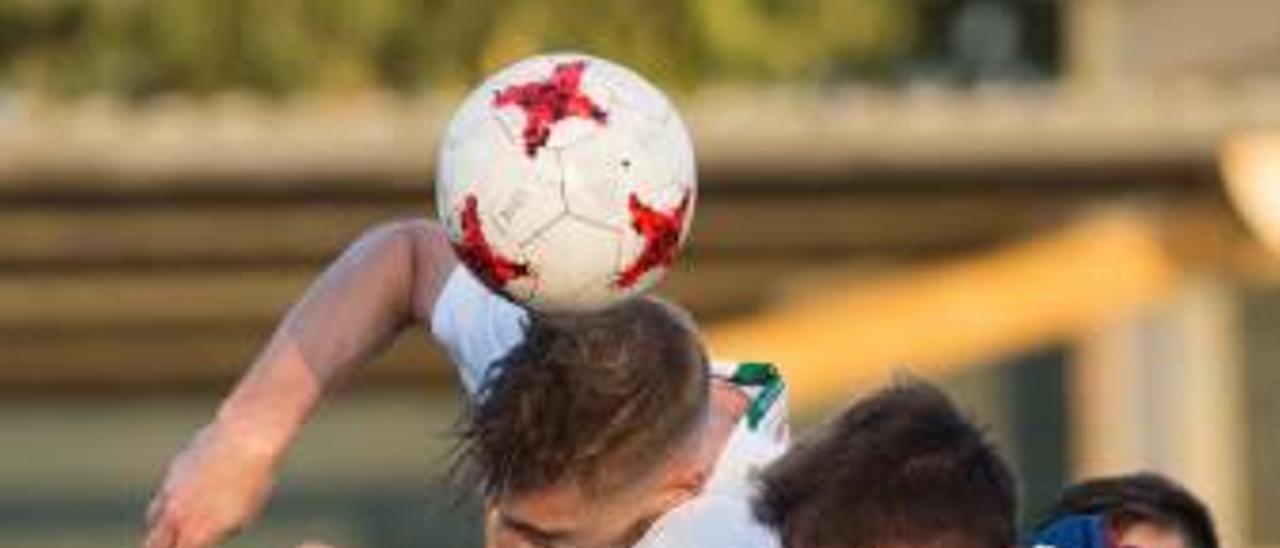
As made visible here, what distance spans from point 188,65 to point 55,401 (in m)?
3.68

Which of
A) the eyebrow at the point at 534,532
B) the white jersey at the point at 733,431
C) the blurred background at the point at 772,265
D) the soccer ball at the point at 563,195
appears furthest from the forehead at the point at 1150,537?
the blurred background at the point at 772,265

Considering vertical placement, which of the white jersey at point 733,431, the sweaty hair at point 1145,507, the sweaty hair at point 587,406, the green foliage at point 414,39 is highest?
the sweaty hair at point 587,406

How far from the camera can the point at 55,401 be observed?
18094 mm

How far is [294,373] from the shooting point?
5617 mm

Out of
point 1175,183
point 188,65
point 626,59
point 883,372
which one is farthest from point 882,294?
point 188,65

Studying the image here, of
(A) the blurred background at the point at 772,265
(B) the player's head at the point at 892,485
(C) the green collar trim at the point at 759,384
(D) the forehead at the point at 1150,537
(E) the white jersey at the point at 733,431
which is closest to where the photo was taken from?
(B) the player's head at the point at 892,485

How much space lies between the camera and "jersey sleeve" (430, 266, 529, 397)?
570 cm

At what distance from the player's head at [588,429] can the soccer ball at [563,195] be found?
9 cm

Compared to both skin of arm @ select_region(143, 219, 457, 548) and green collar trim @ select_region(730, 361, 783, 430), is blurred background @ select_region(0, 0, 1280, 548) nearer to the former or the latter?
skin of arm @ select_region(143, 219, 457, 548)

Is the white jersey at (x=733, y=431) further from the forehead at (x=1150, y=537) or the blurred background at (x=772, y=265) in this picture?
the blurred background at (x=772, y=265)

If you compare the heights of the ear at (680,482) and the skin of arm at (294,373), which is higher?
the skin of arm at (294,373)

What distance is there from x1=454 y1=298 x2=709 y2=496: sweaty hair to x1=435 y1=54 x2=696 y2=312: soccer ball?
9cm

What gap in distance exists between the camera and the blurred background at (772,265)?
46.4ft

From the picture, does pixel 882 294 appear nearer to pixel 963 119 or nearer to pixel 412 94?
pixel 963 119
